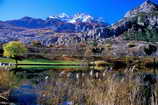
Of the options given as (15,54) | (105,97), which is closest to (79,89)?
(105,97)

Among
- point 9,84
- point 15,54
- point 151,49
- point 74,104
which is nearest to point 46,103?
point 74,104

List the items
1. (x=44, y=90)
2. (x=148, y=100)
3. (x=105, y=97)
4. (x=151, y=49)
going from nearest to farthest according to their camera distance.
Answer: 1. (x=105, y=97)
2. (x=148, y=100)
3. (x=44, y=90)
4. (x=151, y=49)

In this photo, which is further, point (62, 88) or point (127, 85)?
point (62, 88)

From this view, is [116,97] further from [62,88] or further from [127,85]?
[62,88]

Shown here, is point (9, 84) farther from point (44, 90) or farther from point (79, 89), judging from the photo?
point (79, 89)

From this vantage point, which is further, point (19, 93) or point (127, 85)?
point (19, 93)

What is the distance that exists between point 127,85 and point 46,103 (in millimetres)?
4885

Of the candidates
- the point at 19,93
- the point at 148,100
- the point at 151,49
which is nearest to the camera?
the point at 148,100

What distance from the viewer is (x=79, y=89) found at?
56.6 ft

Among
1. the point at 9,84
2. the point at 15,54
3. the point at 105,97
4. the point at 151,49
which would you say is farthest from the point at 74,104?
the point at 151,49

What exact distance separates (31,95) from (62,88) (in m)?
2.71

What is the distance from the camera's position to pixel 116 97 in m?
14.1

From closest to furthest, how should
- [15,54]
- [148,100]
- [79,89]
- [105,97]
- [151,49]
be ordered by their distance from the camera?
1. [105,97]
2. [148,100]
3. [79,89]
4. [15,54]
5. [151,49]

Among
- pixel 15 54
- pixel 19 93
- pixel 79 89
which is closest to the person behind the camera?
pixel 79 89
